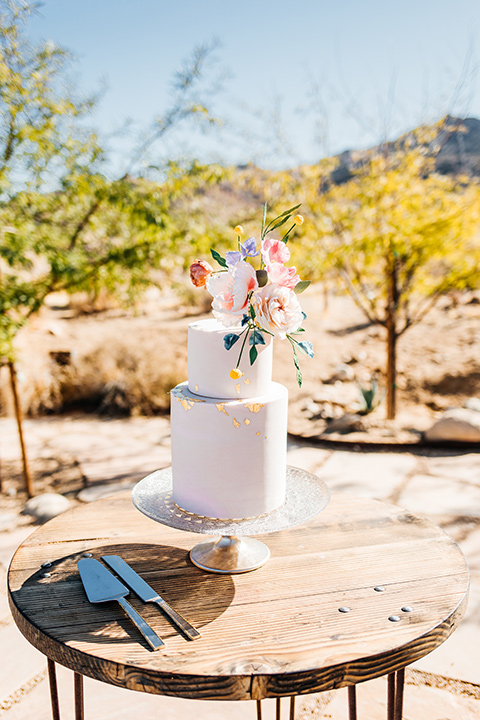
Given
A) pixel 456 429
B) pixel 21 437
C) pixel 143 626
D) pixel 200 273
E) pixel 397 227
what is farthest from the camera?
pixel 397 227

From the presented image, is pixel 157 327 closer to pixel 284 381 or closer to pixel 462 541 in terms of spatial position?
pixel 284 381

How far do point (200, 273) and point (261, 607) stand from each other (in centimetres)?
79

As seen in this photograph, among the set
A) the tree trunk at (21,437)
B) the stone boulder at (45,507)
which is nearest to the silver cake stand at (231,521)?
the stone boulder at (45,507)

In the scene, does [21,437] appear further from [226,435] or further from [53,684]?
[226,435]

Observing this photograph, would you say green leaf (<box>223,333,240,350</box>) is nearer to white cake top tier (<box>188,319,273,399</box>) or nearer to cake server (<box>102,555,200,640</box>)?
white cake top tier (<box>188,319,273,399</box>)

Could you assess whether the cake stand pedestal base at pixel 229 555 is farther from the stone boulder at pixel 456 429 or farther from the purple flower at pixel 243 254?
the stone boulder at pixel 456 429

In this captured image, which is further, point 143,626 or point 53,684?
point 53,684

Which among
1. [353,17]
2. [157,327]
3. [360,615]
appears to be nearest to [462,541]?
[360,615]

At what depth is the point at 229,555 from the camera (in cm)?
138

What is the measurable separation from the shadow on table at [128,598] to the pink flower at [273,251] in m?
0.78

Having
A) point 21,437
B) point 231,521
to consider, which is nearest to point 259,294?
point 231,521

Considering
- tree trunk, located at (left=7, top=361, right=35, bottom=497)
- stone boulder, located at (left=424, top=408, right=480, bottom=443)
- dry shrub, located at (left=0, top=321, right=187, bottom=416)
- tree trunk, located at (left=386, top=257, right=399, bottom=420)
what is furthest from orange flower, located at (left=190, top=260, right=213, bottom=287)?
dry shrub, located at (left=0, top=321, right=187, bottom=416)

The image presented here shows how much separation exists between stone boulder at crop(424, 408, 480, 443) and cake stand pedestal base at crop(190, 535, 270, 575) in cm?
326

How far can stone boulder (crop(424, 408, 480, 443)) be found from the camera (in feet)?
14.0
